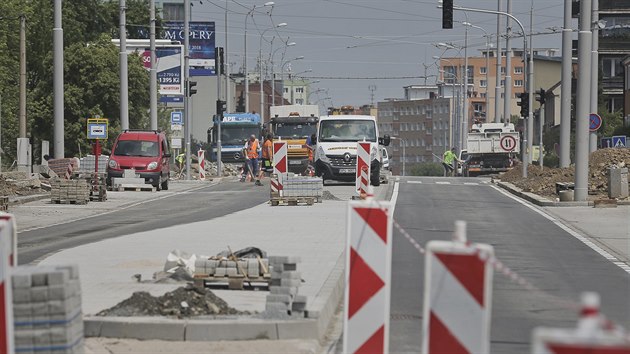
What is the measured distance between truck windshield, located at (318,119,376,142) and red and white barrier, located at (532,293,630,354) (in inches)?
1530

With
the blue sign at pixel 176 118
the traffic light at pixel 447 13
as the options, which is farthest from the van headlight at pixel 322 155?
the blue sign at pixel 176 118

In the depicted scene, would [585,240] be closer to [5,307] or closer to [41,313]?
[41,313]

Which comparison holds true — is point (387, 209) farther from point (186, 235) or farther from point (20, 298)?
point (186, 235)

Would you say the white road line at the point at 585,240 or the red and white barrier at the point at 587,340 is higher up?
the red and white barrier at the point at 587,340

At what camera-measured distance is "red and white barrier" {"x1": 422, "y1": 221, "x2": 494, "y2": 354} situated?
610 centimetres

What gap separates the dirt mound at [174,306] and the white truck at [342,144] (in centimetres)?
3116

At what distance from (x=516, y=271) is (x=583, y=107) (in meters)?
18.5

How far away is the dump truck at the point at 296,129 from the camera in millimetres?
58594

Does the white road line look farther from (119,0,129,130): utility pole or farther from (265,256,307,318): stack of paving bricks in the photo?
(119,0,129,130): utility pole

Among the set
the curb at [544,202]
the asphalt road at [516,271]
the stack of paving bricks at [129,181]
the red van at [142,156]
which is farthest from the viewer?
the red van at [142,156]

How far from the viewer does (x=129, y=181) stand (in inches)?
1730

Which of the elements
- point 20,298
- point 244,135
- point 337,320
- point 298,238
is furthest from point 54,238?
point 244,135

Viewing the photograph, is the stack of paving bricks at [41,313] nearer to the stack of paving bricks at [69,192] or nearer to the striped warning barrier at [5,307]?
the striped warning barrier at [5,307]

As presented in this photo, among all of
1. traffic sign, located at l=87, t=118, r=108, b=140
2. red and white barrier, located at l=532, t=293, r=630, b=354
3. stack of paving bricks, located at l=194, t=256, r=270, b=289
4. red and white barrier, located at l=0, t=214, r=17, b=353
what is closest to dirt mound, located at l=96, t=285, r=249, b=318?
stack of paving bricks, located at l=194, t=256, r=270, b=289
